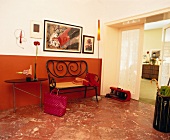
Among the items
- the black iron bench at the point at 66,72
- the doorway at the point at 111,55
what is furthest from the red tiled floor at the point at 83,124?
the doorway at the point at 111,55

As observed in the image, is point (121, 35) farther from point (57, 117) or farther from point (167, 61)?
point (57, 117)

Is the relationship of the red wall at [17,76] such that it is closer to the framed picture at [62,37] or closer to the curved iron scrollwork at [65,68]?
the curved iron scrollwork at [65,68]

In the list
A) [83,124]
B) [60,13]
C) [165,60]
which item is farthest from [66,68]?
[165,60]

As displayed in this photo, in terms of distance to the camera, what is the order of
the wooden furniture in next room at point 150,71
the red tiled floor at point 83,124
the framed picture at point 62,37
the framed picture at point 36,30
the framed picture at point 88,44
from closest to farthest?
1. the red tiled floor at point 83,124
2. the framed picture at point 36,30
3. the framed picture at point 62,37
4. the framed picture at point 88,44
5. the wooden furniture in next room at point 150,71

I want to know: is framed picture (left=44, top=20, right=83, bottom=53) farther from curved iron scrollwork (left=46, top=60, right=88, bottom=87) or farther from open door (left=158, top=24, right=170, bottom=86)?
open door (left=158, top=24, right=170, bottom=86)

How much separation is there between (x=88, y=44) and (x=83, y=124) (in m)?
2.11

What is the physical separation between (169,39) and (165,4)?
62.9 inches

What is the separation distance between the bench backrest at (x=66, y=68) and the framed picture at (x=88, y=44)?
0.33 metres

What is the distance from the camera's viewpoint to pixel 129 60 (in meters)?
3.85

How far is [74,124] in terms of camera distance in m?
2.22

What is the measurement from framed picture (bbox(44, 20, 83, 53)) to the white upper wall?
0.31 feet

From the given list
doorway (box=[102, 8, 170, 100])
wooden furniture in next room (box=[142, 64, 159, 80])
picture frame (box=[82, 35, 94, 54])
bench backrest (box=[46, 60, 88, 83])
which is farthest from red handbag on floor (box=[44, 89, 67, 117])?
wooden furniture in next room (box=[142, 64, 159, 80])

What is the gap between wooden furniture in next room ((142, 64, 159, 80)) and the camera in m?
7.16

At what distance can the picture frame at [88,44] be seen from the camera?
11.9 feet
